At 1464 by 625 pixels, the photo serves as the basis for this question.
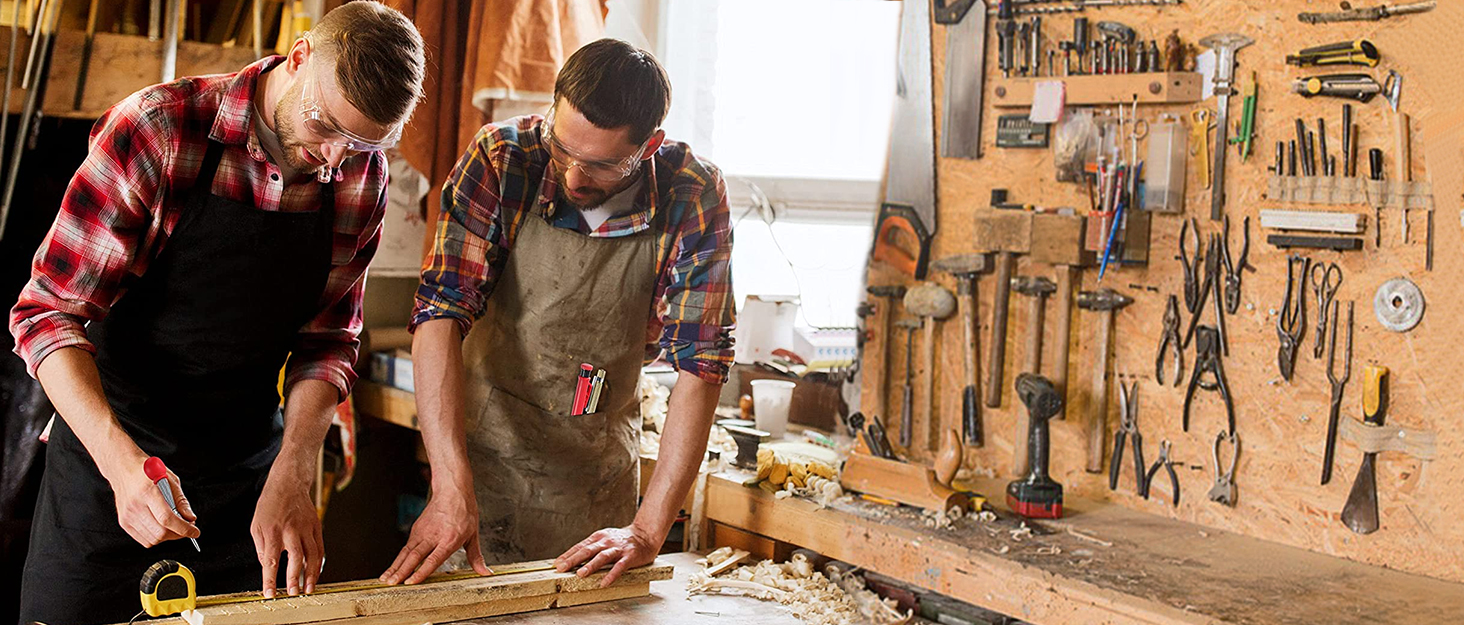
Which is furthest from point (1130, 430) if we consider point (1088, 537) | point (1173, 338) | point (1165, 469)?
point (1088, 537)

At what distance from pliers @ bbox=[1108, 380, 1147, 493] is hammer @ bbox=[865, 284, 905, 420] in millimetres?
620

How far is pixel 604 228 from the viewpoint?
2385mm

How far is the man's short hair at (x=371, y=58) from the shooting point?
70.2 inches

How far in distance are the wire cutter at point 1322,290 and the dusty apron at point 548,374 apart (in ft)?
4.82

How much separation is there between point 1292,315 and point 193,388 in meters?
2.28

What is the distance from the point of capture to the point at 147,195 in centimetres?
188

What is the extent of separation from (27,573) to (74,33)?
136 cm

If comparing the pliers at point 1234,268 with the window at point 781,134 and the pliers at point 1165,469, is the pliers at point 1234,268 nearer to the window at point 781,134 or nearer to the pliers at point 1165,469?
the pliers at point 1165,469

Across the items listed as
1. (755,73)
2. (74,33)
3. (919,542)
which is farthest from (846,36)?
(74,33)

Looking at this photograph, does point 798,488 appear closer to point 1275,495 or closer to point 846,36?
point 1275,495

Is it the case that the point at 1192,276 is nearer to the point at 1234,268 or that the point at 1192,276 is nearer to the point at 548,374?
the point at 1234,268

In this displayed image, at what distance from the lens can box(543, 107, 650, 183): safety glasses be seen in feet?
7.06

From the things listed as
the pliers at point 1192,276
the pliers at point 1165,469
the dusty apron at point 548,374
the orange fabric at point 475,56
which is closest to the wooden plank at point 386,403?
the orange fabric at point 475,56

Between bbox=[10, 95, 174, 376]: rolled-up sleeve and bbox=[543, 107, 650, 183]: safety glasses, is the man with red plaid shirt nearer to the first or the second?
bbox=[10, 95, 174, 376]: rolled-up sleeve
